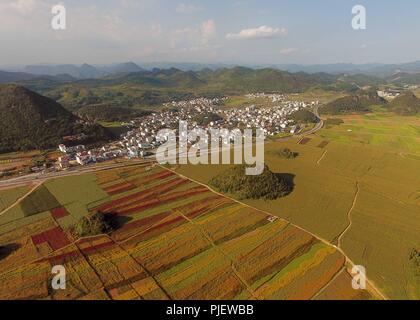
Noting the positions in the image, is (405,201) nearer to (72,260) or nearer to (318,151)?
(318,151)

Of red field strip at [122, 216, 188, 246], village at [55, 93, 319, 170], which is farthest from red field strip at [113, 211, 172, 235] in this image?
village at [55, 93, 319, 170]

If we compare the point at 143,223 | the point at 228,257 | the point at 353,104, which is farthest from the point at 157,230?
the point at 353,104

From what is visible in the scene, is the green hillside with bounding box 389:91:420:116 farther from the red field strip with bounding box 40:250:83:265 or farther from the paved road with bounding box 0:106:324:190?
the red field strip with bounding box 40:250:83:265

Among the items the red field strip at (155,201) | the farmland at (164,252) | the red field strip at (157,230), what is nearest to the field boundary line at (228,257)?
the farmland at (164,252)

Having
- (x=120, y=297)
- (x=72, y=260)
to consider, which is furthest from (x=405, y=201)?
(x=72, y=260)

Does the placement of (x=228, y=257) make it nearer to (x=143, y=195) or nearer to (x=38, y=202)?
(x=143, y=195)
